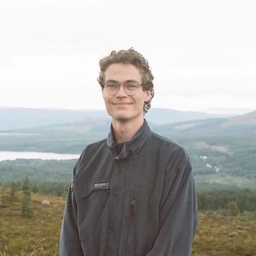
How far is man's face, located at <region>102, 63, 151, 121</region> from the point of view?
11.6ft

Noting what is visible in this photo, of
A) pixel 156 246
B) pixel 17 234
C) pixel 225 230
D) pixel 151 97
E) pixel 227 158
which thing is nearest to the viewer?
pixel 156 246

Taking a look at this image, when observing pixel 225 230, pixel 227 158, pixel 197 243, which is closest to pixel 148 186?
pixel 197 243

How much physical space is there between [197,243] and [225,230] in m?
2.08

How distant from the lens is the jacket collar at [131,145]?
3.55m

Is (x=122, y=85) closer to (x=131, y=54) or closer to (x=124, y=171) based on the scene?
(x=131, y=54)

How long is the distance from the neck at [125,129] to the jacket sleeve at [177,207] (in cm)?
35

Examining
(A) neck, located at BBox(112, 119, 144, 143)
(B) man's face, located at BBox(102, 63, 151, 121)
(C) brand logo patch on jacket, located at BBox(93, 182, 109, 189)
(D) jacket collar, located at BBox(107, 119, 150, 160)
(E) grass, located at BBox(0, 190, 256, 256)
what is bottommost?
(E) grass, located at BBox(0, 190, 256, 256)

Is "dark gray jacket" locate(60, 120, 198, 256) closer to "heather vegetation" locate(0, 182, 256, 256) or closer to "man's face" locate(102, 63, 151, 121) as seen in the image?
"man's face" locate(102, 63, 151, 121)

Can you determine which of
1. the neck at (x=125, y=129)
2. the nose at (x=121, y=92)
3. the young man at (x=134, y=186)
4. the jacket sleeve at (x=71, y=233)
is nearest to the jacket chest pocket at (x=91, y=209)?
the young man at (x=134, y=186)

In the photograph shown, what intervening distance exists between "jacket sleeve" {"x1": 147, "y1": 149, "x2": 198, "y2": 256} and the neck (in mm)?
350

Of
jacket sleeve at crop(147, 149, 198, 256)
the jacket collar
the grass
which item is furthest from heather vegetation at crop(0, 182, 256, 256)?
jacket sleeve at crop(147, 149, 198, 256)

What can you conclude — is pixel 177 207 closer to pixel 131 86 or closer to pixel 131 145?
pixel 131 145

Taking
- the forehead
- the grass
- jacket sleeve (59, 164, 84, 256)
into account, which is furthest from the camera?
the grass

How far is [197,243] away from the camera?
1245 cm
